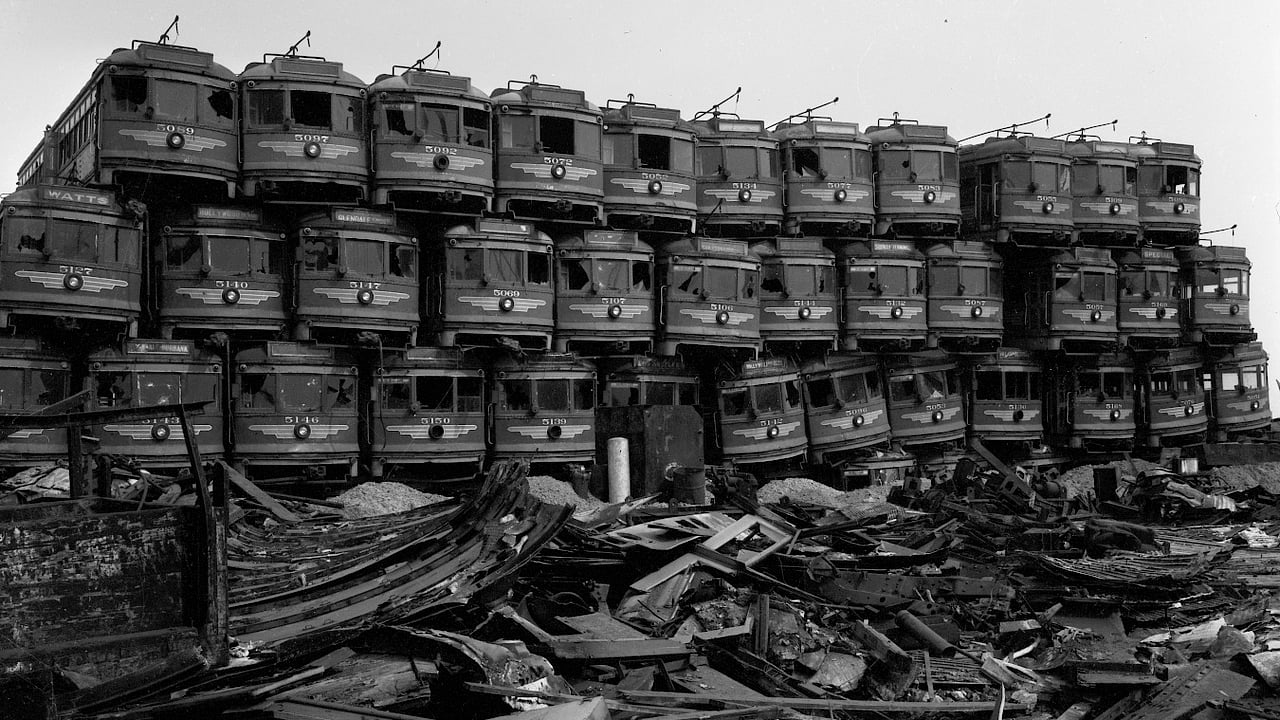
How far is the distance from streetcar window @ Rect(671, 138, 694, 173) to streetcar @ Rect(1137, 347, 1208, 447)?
15.5 metres

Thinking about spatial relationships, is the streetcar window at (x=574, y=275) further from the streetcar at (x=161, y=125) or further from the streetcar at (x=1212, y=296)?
the streetcar at (x=1212, y=296)

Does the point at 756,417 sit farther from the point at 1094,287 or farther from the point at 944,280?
the point at 1094,287

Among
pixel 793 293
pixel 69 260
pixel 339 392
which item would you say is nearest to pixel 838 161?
pixel 793 293

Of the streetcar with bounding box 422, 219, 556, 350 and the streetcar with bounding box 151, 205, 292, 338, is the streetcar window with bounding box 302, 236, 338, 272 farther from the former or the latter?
the streetcar with bounding box 422, 219, 556, 350

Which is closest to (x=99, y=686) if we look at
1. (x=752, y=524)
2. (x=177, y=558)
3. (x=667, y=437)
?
(x=177, y=558)

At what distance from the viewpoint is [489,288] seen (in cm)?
2491

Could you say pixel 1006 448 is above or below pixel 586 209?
below

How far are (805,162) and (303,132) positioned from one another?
1251cm

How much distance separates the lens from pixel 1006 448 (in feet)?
109

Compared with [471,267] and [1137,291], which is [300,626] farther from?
[1137,291]

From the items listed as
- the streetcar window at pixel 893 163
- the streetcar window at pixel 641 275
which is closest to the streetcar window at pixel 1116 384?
the streetcar window at pixel 893 163

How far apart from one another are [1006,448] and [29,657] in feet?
Result: 96.5

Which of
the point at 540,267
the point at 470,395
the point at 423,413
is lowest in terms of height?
the point at 423,413

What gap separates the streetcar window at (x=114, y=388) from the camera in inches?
877
